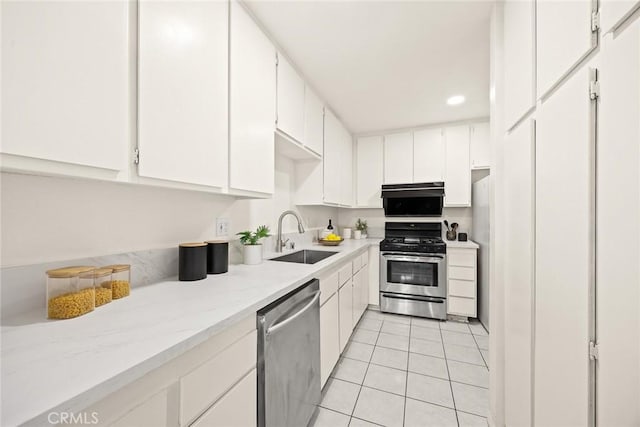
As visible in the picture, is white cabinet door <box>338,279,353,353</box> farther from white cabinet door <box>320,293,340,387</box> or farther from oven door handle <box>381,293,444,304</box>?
oven door handle <box>381,293,444,304</box>

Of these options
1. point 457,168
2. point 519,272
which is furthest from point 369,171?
point 519,272

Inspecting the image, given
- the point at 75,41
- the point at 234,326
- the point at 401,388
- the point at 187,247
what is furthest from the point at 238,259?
the point at 401,388

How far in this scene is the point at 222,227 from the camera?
1.66m

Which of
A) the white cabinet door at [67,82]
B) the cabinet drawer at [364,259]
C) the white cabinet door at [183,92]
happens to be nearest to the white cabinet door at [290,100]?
the white cabinet door at [183,92]

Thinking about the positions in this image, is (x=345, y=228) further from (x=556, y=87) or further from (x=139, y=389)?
(x=139, y=389)

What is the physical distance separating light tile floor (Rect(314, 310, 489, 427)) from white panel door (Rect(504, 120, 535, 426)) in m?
0.46

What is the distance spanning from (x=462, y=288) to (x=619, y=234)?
2618mm

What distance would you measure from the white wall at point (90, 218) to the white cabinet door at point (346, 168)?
198 centimetres

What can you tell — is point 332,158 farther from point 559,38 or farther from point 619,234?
point 619,234

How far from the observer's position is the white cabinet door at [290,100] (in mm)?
1812

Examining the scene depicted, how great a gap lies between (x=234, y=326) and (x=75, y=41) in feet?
3.23

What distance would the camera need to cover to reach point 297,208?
9.07ft

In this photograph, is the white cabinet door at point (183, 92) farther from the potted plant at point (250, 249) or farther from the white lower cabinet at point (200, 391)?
the white lower cabinet at point (200, 391)

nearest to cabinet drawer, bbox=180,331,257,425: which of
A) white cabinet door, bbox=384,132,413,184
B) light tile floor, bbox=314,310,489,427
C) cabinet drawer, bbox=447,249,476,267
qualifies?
A: light tile floor, bbox=314,310,489,427
